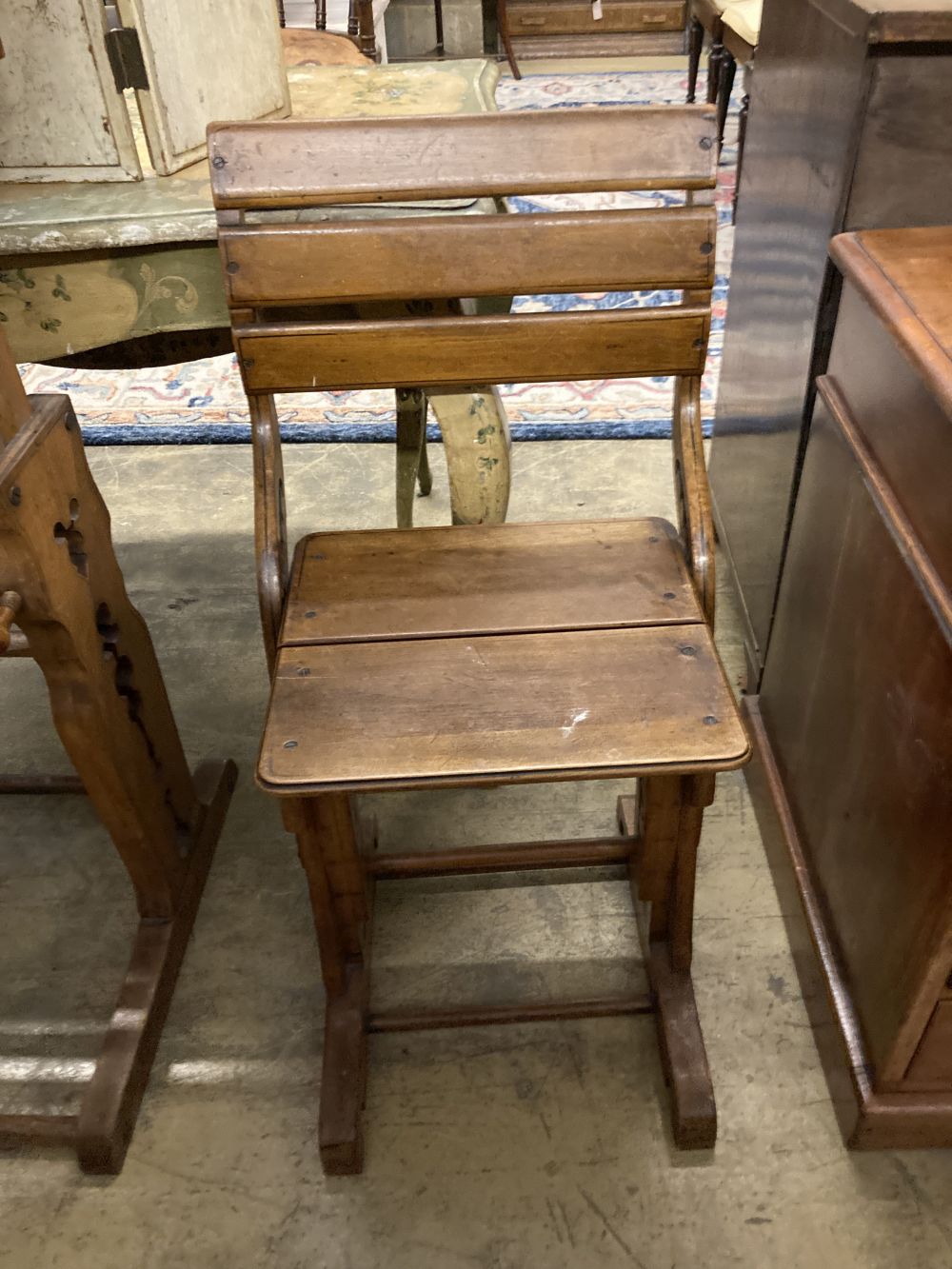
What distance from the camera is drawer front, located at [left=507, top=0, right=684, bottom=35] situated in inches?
249

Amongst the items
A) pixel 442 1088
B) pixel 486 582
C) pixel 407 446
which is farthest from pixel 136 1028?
pixel 407 446

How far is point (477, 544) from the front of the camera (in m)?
1.35

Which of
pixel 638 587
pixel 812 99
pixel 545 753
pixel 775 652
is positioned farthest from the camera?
pixel 775 652

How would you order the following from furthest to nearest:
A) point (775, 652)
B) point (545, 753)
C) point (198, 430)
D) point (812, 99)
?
1. point (198, 430)
2. point (775, 652)
3. point (812, 99)
4. point (545, 753)

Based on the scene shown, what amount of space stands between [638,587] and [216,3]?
1.07m

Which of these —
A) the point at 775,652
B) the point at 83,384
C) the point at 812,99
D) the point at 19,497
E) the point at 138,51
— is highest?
the point at 138,51

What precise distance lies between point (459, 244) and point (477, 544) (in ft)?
1.27

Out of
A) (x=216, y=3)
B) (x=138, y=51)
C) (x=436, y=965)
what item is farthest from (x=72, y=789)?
(x=216, y=3)

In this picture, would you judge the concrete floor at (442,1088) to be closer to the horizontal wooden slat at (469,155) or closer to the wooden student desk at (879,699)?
the wooden student desk at (879,699)

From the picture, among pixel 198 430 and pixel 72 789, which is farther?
pixel 198 430

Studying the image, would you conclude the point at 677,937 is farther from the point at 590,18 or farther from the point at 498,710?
the point at 590,18

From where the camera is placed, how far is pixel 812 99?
4.50 ft

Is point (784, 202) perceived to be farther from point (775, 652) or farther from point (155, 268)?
point (155, 268)

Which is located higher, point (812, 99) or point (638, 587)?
point (812, 99)
